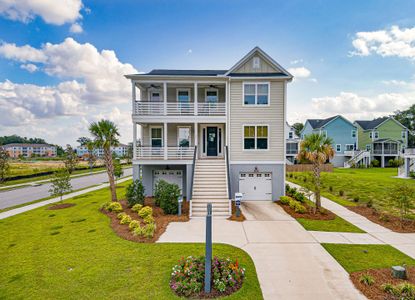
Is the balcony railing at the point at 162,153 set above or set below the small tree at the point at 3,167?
above

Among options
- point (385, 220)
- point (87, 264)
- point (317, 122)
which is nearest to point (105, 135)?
point (87, 264)

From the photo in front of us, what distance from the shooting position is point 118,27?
64.2ft

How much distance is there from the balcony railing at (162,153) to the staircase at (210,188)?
1106 mm

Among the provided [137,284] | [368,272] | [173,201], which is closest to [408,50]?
[368,272]

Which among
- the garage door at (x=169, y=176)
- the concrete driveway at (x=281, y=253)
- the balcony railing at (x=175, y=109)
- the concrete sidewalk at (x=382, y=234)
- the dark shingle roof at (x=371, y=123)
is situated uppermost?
the dark shingle roof at (x=371, y=123)

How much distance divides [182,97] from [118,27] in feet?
31.9

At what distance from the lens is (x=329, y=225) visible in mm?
10992

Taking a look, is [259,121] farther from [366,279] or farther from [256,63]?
[366,279]

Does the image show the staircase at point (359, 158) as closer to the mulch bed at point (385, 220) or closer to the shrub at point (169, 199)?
the mulch bed at point (385, 220)

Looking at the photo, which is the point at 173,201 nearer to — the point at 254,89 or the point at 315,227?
the point at 315,227

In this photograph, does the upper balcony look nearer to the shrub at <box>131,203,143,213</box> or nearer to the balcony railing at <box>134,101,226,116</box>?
the balcony railing at <box>134,101,226,116</box>

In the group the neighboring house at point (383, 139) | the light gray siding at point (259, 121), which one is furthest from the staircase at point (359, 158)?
the light gray siding at point (259, 121)

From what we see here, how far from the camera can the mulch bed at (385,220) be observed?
10588mm

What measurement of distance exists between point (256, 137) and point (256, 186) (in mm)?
Answer: 3590
